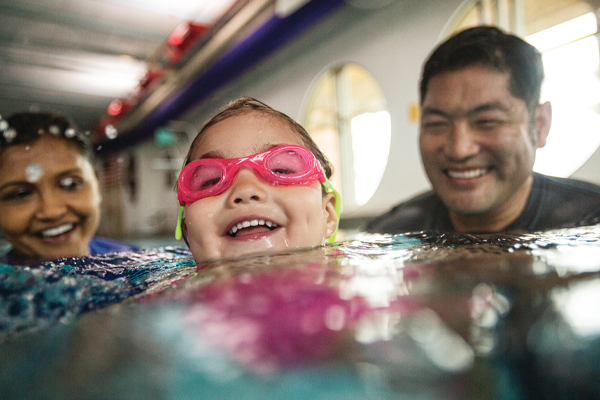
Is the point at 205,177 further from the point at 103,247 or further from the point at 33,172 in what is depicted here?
the point at 103,247

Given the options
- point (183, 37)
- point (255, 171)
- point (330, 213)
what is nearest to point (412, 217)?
point (330, 213)

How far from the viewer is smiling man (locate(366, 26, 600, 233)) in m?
1.78

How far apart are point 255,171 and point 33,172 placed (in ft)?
4.32

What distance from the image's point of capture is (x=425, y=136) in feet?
6.57

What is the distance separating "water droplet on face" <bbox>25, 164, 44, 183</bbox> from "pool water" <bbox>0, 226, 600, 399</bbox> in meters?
1.54

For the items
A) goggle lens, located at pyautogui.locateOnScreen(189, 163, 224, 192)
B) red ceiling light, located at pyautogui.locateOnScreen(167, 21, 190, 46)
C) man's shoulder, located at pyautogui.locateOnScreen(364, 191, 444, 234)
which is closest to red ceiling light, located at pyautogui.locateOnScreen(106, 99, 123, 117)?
red ceiling light, located at pyautogui.locateOnScreen(167, 21, 190, 46)

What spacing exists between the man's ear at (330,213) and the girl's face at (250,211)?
A: 0.11 meters

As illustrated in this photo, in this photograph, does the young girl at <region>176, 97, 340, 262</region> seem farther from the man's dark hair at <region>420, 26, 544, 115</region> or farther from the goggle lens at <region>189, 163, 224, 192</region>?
the man's dark hair at <region>420, 26, 544, 115</region>

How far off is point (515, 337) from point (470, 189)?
1.57 meters

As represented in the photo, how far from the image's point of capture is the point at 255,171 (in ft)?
4.31

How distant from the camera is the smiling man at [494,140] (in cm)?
178

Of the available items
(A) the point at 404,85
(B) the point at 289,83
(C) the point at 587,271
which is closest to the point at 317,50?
(B) the point at 289,83

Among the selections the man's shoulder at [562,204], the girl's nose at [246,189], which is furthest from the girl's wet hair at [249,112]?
the man's shoulder at [562,204]

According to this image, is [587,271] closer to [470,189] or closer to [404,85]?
[470,189]
